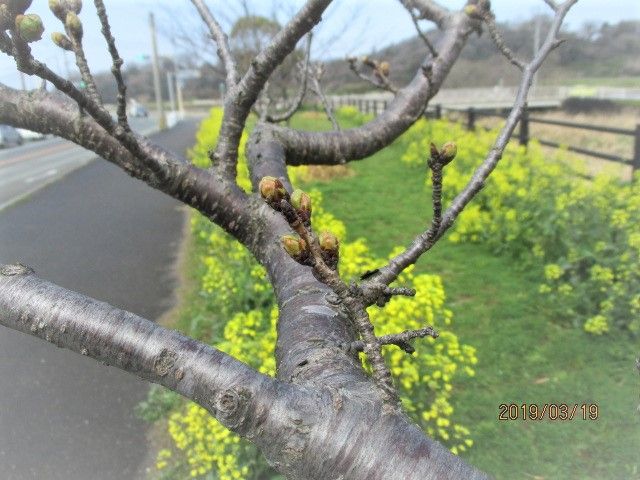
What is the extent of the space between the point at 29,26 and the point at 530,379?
3.44 metres

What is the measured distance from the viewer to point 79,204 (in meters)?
8.36

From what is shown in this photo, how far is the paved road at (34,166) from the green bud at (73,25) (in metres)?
6.73

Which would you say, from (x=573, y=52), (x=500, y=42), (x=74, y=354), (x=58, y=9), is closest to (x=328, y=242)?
(x=58, y=9)

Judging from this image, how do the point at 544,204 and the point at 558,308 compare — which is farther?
the point at 544,204

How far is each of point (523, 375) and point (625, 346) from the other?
802 millimetres

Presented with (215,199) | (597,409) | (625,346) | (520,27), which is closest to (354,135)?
(215,199)

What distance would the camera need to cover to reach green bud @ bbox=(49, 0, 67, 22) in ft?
3.63

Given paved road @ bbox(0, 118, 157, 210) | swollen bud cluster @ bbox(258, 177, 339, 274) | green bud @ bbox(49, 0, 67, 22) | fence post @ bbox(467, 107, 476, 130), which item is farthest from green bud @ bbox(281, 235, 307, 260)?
fence post @ bbox(467, 107, 476, 130)

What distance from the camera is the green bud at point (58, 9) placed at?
1.11 metres

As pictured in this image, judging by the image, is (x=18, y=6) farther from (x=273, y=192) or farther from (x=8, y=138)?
(x=8, y=138)

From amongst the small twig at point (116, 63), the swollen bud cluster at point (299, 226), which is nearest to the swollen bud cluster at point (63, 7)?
the small twig at point (116, 63)

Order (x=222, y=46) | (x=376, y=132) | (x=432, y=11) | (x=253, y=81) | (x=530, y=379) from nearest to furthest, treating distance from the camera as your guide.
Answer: (x=253, y=81)
(x=222, y=46)
(x=376, y=132)
(x=432, y=11)
(x=530, y=379)

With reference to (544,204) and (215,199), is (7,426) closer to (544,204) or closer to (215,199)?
(215,199)

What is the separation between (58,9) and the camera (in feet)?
3.67
